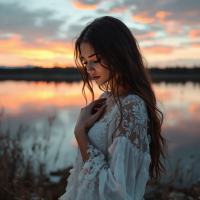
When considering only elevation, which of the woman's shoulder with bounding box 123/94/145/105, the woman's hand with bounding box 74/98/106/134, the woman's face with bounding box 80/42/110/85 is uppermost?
the woman's face with bounding box 80/42/110/85

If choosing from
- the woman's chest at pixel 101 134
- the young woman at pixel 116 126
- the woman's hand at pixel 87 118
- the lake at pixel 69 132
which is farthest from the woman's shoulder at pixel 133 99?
the lake at pixel 69 132

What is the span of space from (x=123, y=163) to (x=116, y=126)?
206 mm

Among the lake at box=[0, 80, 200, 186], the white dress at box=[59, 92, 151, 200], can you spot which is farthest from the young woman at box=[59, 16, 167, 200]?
the lake at box=[0, 80, 200, 186]

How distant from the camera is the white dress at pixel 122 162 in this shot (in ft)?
3.56

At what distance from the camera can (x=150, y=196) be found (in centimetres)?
374

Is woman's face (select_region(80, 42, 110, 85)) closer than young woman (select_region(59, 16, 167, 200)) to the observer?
No

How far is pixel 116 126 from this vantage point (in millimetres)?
1160

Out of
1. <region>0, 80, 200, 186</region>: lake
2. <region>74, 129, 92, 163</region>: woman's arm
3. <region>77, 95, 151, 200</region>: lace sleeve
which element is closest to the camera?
<region>77, 95, 151, 200</region>: lace sleeve

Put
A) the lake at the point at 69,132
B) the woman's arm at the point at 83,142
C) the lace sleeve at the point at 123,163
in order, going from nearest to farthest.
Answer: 1. the lace sleeve at the point at 123,163
2. the woman's arm at the point at 83,142
3. the lake at the point at 69,132

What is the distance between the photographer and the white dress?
1.08m

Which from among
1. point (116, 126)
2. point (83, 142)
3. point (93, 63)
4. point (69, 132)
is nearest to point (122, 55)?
point (93, 63)

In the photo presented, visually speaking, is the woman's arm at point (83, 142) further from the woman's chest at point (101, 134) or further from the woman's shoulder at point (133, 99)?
the woman's shoulder at point (133, 99)

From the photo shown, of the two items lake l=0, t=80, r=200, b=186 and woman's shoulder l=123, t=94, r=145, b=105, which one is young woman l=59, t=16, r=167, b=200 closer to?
woman's shoulder l=123, t=94, r=145, b=105

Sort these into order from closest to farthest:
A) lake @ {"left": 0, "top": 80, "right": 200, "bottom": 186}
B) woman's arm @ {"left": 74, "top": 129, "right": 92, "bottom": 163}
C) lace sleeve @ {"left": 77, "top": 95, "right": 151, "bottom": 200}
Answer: lace sleeve @ {"left": 77, "top": 95, "right": 151, "bottom": 200} → woman's arm @ {"left": 74, "top": 129, "right": 92, "bottom": 163} → lake @ {"left": 0, "top": 80, "right": 200, "bottom": 186}
